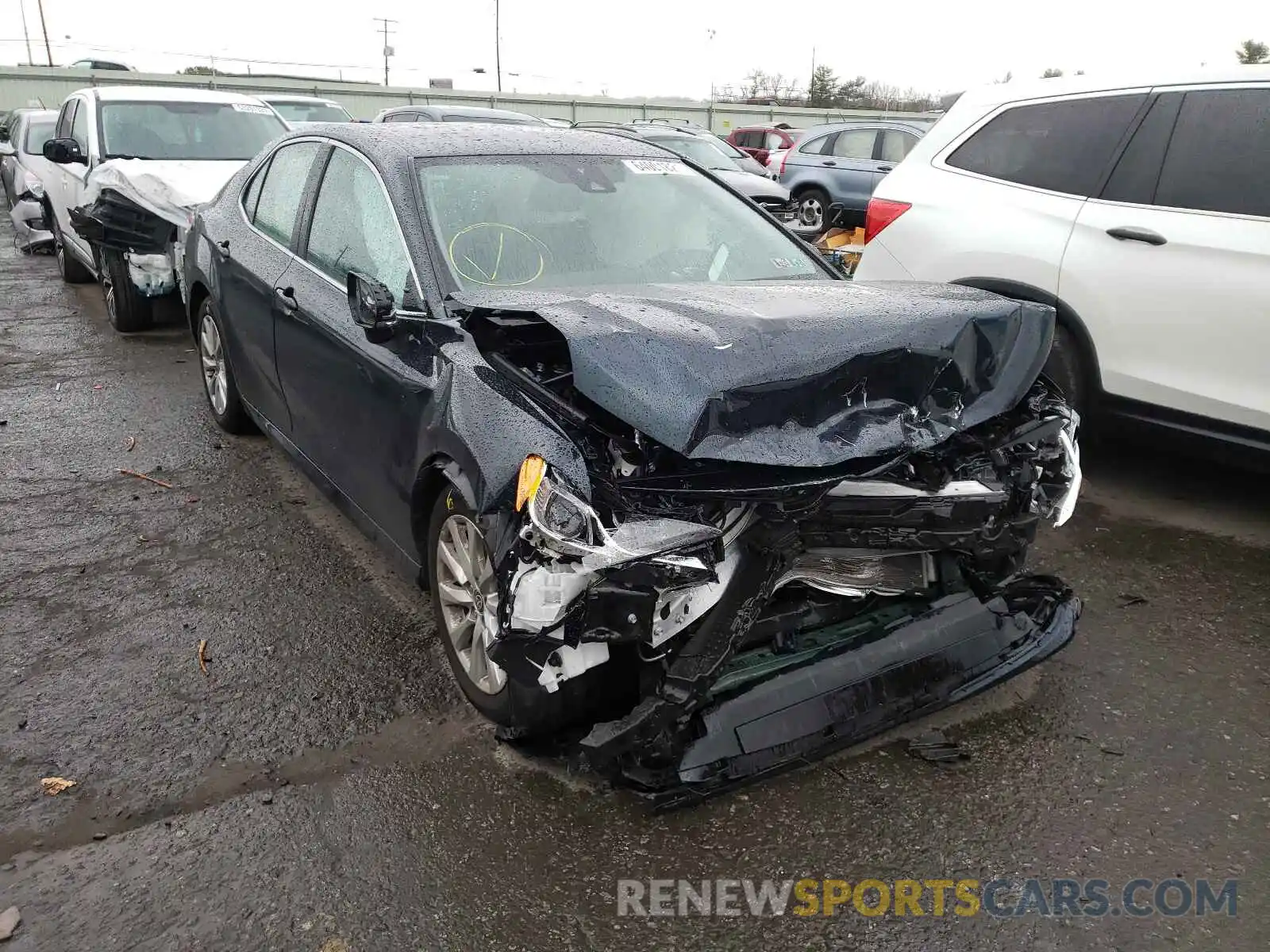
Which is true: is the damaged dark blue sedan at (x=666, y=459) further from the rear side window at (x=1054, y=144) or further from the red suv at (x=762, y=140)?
the red suv at (x=762, y=140)

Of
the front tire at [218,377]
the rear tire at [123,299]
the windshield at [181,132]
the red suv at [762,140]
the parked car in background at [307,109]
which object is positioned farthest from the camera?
the red suv at [762,140]

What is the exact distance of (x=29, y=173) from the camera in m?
11.1

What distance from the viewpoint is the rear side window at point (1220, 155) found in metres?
4.18

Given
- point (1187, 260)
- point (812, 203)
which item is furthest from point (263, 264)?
point (812, 203)

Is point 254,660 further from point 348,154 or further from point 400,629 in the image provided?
point 348,154

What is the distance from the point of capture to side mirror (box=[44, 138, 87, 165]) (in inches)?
310

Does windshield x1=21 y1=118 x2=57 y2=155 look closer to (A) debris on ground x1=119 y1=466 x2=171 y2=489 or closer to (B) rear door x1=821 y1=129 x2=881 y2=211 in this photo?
(A) debris on ground x1=119 y1=466 x2=171 y2=489

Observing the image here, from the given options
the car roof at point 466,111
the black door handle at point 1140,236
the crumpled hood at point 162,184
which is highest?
the car roof at point 466,111

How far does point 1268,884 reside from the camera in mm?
2461

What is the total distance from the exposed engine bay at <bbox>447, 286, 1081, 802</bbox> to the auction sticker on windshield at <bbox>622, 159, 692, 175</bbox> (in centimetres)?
144

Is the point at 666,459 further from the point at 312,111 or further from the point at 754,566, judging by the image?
the point at 312,111

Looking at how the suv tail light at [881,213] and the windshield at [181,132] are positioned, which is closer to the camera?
the suv tail light at [881,213]

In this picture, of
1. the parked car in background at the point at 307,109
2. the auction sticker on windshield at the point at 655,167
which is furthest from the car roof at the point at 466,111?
the auction sticker on windshield at the point at 655,167

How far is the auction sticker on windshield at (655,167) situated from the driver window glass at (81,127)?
21.2 feet
